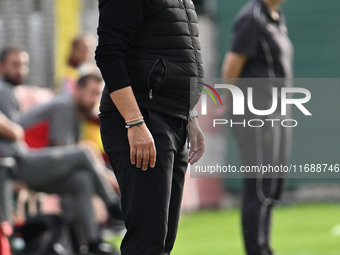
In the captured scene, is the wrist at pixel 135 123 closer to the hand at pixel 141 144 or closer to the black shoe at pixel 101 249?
the hand at pixel 141 144

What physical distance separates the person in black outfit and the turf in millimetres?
1746

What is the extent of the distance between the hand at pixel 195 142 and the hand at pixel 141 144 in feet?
1.60

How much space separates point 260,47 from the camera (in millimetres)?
5910

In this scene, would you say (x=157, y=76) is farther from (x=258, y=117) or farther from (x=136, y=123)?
(x=258, y=117)

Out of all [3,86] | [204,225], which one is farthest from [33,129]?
[204,225]

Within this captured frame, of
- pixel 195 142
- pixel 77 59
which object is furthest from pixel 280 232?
pixel 195 142

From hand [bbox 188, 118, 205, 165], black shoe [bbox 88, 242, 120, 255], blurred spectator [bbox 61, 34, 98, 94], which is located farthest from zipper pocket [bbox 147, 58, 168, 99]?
blurred spectator [bbox 61, 34, 98, 94]

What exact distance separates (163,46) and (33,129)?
4.54 m

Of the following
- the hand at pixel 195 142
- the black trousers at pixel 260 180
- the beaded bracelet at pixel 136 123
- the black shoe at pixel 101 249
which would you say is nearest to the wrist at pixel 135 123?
the beaded bracelet at pixel 136 123

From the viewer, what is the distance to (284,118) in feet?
19.2

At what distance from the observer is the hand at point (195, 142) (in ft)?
13.4

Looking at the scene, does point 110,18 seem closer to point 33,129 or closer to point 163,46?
point 163,46

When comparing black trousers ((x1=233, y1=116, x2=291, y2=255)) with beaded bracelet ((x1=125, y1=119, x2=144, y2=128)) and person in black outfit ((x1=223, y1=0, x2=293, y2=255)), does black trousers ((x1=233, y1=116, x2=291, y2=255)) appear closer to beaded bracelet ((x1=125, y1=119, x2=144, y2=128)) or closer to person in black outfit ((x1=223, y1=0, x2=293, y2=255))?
person in black outfit ((x1=223, y1=0, x2=293, y2=255))

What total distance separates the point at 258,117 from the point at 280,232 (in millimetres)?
3898
